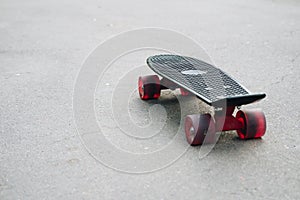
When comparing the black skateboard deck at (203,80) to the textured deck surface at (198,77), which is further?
the textured deck surface at (198,77)

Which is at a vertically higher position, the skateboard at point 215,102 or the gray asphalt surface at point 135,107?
the skateboard at point 215,102

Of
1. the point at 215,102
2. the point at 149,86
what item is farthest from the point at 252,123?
the point at 149,86

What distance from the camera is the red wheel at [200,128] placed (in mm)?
2660

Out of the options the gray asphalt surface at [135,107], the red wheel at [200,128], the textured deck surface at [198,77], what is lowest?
the gray asphalt surface at [135,107]

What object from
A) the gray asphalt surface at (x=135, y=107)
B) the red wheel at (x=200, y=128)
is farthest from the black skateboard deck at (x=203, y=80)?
the gray asphalt surface at (x=135, y=107)

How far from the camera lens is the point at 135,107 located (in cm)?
338

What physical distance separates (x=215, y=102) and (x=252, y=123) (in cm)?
32

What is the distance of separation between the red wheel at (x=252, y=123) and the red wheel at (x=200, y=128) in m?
0.22

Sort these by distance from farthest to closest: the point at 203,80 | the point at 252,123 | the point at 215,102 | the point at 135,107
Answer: the point at 135,107, the point at 203,80, the point at 252,123, the point at 215,102

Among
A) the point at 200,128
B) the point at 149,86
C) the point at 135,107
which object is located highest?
the point at 200,128

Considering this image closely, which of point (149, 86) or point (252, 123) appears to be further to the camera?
point (149, 86)

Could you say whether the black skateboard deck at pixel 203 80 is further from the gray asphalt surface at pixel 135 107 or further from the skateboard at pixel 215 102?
the gray asphalt surface at pixel 135 107

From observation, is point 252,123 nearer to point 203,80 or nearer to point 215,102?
point 215,102

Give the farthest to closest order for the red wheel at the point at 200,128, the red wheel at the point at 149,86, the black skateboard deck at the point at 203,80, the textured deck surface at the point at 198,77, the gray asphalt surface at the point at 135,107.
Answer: the red wheel at the point at 149,86 < the textured deck surface at the point at 198,77 < the red wheel at the point at 200,128 < the black skateboard deck at the point at 203,80 < the gray asphalt surface at the point at 135,107
